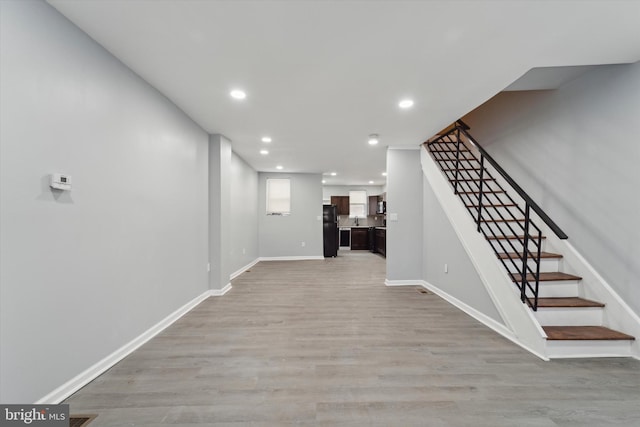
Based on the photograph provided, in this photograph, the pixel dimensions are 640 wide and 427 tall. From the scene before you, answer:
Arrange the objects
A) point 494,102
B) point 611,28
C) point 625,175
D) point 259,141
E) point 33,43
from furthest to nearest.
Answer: point 259,141 < point 494,102 < point 625,175 < point 611,28 < point 33,43

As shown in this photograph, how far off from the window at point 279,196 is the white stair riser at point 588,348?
6175 millimetres

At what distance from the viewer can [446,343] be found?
241 cm

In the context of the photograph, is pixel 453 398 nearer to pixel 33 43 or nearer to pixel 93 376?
pixel 93 376

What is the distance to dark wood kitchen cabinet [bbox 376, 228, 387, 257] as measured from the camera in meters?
7.93

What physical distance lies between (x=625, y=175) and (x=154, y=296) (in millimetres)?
4622

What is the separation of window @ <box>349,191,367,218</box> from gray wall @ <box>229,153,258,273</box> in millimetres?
4543

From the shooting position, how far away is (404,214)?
4.61m

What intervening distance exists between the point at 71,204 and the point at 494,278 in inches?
150

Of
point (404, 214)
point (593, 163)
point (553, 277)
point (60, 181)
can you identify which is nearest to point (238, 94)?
point (60, 181)

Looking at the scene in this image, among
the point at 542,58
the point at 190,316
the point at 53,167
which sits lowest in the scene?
the point at 190,316

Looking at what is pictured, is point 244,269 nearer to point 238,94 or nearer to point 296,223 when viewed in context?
point 296,223

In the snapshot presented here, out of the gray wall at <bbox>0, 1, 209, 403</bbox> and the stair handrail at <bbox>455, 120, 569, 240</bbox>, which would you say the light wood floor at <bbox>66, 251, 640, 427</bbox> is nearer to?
the gray wall at <bbox>0, 1, 209, 403</bbox>

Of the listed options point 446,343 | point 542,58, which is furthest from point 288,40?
point 446,343

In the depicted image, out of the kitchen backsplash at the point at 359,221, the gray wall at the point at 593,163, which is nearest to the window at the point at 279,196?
the kitchen backsplash at the point at 359,221
